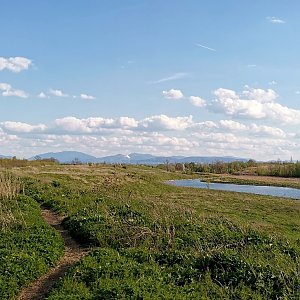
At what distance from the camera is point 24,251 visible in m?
13.2

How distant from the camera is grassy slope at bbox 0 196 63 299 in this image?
1123 centimetres

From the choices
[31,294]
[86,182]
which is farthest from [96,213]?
[86,182]

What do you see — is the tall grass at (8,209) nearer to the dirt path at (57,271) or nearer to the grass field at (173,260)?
the dirt path at (57,271)

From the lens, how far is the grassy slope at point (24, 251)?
1123 centimetres

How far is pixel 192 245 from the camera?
14336mm

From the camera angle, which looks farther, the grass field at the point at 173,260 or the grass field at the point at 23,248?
the grass field at the point at 23,248

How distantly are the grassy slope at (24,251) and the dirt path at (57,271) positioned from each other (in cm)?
19

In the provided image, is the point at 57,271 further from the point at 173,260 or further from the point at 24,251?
the point at 173,260

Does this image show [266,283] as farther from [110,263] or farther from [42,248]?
[42,248]

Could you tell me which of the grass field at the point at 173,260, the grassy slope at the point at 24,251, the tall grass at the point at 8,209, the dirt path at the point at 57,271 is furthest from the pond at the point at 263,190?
the grassy slope at the point at 24,251

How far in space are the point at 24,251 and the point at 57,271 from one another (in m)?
1.39

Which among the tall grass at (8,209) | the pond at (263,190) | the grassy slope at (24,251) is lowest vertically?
the pond at (263,190)

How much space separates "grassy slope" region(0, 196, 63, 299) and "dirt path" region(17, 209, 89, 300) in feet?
0.62

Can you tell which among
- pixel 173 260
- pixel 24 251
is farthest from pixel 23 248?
pixel 173 260
